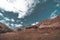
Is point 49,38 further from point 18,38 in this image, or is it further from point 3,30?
point 3,30

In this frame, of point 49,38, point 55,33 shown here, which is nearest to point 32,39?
point 49,38

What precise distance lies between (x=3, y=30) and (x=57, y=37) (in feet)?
14.5

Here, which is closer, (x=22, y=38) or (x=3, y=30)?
(x=22, y=38)

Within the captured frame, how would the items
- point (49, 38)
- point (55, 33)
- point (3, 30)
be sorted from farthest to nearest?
point (3, 30) < point (55, 33) < point (49, 38)

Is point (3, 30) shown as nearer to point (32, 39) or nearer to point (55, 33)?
point (32, 39)

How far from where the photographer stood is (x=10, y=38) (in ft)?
29.5

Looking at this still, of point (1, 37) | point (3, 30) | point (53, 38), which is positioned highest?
point (3, 30)

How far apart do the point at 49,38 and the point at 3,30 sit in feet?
13.4

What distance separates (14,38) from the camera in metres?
9.06

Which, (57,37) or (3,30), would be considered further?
(3,30)

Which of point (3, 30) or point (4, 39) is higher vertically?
point (3, 30)

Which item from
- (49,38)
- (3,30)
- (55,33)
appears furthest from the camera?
(3,30)

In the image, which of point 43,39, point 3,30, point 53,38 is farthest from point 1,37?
point 53,38

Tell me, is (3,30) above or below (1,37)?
above
